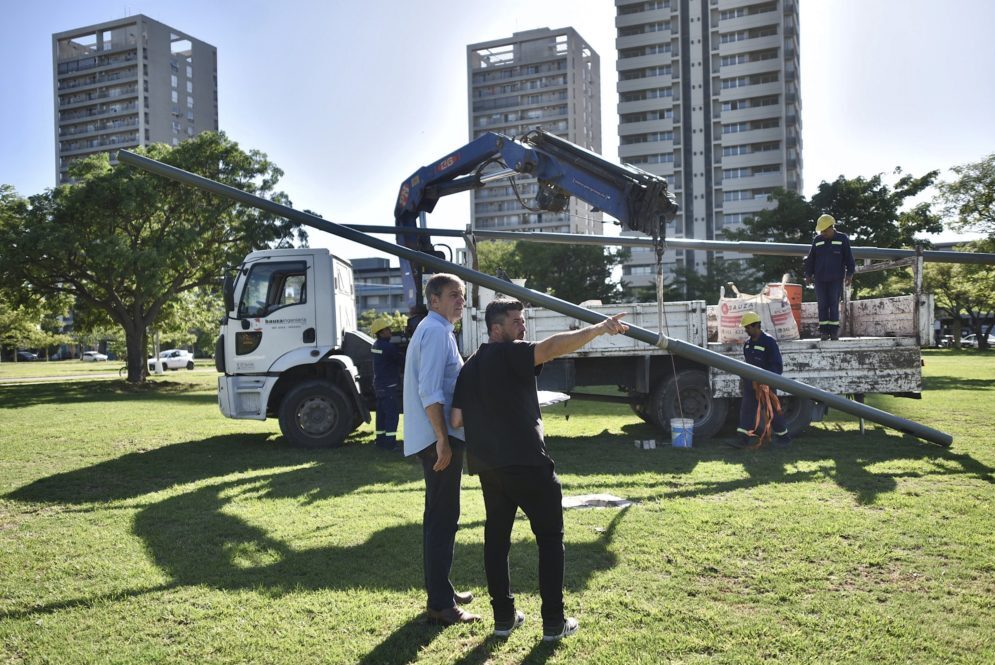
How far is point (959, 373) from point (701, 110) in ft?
183

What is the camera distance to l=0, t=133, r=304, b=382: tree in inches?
904

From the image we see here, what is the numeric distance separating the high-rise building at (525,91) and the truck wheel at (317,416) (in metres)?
91.3

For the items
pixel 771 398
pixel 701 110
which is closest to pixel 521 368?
pixel 771 398

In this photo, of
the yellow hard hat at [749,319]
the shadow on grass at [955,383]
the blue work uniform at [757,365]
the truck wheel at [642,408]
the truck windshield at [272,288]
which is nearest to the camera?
the blue work uniform at [757,365]

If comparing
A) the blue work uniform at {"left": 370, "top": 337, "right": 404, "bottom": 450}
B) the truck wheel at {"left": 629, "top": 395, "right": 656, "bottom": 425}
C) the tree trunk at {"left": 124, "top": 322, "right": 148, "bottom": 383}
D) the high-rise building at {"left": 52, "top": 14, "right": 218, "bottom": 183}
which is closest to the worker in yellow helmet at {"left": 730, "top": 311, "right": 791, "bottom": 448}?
the truck wheel at {"left": 629, "top": 395, "right": 656, "bottom": 425}

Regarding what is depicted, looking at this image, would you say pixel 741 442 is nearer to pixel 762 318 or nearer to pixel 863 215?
pixel 762 318

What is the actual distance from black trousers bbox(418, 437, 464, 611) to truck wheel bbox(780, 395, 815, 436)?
7.20 meters

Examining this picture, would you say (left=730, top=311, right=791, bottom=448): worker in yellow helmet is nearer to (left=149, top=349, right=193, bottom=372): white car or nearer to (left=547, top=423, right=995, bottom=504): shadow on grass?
(left=547, top=423, right=995, bottom=504): shadow on grass

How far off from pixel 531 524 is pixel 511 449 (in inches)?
16.3

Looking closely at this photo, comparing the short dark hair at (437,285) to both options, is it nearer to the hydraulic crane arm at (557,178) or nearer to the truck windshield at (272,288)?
the hydraulic crane arm at (557,178)

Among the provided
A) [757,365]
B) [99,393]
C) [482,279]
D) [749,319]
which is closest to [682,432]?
[757,365]

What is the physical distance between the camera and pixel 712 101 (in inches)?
2874

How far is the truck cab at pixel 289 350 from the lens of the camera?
408 inches

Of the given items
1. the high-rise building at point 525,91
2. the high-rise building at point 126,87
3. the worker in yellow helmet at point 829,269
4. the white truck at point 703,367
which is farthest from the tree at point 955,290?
the high-rise building at point 126,87
